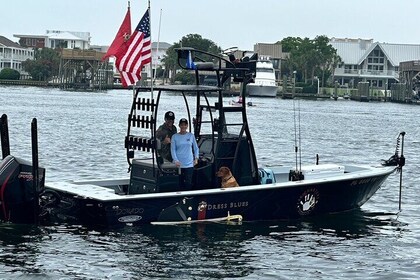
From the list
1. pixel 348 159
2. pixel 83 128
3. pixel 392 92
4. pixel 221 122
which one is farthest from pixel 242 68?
pixel 392 92

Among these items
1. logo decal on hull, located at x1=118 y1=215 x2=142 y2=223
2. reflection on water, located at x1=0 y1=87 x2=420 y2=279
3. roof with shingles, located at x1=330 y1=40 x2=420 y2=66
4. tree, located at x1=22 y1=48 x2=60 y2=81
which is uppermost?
roof with shingles, located at x1=330 y1=40 x2=420 y2=66

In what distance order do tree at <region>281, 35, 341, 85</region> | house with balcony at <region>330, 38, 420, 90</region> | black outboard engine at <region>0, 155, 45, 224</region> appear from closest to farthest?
black outboard engine at <region>0, 155, 45, 224</region>
tree at <region>281, 35, 341, 85</region>
house with balcony at <region>330, 38, 420, 90</region>

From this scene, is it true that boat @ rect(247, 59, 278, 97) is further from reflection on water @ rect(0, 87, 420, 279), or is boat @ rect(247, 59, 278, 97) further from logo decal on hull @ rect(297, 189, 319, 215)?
logo decal on hull @ rect(297, 189, 319, 215)

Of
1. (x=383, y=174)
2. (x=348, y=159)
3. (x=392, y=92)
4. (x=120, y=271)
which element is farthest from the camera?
(x=392, y=92)

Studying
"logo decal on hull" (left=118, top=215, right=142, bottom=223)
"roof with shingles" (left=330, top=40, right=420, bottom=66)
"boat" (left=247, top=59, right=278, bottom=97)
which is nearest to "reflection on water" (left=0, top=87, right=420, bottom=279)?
"logo decal on hull" (left=118, top=215, right=142, bottom=223)

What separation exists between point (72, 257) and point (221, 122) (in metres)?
4.53

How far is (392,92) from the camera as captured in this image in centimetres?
17562

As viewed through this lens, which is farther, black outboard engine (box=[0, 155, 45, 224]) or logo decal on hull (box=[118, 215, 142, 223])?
logo decal on hull (box=[118, 215, 142, 223])

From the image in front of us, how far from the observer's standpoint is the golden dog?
2127 centimetres

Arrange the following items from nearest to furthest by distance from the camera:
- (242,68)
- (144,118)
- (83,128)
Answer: (144,118)
(242,68)
(83,128)

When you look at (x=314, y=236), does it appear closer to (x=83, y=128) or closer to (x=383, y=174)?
(x=383, y=174)

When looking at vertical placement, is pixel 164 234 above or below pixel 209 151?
below

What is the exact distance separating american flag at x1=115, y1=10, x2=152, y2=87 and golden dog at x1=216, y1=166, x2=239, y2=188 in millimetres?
2455

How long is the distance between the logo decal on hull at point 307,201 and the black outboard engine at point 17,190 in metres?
5.64
